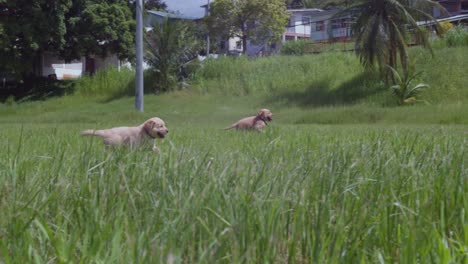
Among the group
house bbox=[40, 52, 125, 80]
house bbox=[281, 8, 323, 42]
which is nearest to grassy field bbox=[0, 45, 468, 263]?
house bbox=[40, 52, 125, 80]

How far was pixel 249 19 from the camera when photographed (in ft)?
109

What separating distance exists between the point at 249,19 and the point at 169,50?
13.5 meters

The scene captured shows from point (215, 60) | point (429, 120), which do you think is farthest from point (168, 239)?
point (215, 60)

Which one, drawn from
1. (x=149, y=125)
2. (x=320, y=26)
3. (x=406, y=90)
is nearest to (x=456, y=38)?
(x=406, y=90)

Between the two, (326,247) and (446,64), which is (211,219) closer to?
(326,247)

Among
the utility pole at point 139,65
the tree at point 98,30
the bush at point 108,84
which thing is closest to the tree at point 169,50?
the bush at point 108,84

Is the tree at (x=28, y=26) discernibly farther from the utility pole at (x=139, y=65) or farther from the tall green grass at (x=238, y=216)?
the tall green grass at (x=238, y=216)

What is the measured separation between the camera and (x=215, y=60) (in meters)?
23.5

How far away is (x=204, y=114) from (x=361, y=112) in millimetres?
5400

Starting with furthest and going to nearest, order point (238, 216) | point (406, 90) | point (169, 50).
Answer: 1. point (169, 50)
2. point (406, 90)
3. point (238, 216)

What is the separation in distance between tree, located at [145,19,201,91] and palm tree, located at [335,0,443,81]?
7191mm

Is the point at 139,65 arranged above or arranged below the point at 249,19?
below

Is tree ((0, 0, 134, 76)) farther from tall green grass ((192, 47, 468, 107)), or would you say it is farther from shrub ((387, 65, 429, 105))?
shrub ((387, 65, 429, 105))

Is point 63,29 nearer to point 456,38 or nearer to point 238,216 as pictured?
point 456,38
